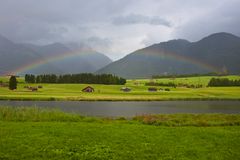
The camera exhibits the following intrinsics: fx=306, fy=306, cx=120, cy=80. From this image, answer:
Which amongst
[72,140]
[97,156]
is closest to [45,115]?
[72,140]

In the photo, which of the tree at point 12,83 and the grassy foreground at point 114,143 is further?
the tree at point 12,83

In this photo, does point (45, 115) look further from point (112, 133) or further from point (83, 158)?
point (83, 158)

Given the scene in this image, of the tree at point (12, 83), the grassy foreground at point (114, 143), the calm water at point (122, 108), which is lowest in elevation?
the calm water at point (122, 108)

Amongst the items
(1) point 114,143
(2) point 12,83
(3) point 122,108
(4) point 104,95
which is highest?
(2) point 12,83

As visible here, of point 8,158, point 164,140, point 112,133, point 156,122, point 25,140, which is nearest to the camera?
point 8,158

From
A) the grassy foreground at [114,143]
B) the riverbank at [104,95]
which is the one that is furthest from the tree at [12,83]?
the grassy foreground at [114,143]

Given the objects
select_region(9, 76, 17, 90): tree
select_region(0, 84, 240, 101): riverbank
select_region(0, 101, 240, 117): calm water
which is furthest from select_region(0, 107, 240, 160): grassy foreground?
select_region(9, 76, 17, 90): tree

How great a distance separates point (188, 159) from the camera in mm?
17031

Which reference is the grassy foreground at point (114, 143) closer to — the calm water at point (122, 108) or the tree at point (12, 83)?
the calm water at point (122, 108)

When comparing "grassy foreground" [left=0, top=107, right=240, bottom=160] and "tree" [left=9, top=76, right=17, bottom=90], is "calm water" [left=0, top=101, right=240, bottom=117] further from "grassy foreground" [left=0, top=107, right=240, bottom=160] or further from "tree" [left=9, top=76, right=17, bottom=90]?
"tree" [left=9, top=76, right=17, bottom=90]

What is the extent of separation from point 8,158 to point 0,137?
5.94 m

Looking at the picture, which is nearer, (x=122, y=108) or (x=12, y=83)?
(x=122, y=108)

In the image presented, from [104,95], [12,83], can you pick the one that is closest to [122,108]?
[104,95]

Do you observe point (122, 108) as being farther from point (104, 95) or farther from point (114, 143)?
point (104, 95)
